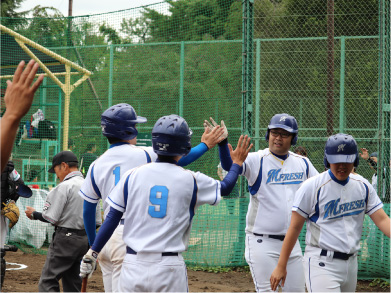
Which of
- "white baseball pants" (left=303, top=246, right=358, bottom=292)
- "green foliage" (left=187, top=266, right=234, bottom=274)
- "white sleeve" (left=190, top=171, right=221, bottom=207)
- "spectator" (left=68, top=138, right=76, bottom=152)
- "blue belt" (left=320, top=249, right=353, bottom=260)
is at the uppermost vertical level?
"spectator" (left=68, top=138, right=76, bottom=152)

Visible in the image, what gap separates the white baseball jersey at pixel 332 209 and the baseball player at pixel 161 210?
981mm

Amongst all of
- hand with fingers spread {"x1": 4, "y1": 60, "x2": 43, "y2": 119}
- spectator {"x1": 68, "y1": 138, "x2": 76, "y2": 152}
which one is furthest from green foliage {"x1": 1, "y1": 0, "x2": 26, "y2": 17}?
hand with fingers spread {"x1": 4, "y1": 60, "x2": 43, "y2": 119}

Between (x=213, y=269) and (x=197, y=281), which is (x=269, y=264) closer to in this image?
(x=197, y=281)

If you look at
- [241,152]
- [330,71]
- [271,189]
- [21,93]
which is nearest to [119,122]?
[241,152]

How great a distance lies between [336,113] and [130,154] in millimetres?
11222

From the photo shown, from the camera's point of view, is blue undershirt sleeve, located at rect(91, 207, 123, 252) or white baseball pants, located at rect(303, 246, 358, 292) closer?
blue undershirt sleeve, located at rect(91, 207, 123, 252)

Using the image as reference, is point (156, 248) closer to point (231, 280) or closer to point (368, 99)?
point (231, 280)

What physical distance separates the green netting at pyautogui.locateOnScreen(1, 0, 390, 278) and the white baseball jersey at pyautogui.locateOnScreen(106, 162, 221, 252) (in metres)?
5.43

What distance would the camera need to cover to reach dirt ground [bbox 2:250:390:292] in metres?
7.91

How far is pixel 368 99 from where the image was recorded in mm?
10953

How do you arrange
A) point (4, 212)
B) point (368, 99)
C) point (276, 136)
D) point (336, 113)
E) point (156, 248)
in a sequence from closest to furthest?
1. point (156, 248)
2. point (276, 136)
3. point (4, 212)
4. point (368, 99)
5. point (336, 113)

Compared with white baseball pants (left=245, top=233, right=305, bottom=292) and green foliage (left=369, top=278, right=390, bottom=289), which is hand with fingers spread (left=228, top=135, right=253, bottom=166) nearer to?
white baseball pants (left=245, top=233, right=305, bottom=292)

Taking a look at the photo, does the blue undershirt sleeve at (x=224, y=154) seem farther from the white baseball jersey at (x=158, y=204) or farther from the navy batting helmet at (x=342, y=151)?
the white baseball jersey at (x=158, y=204)

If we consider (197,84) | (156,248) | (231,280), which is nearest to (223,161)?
(156,248)
